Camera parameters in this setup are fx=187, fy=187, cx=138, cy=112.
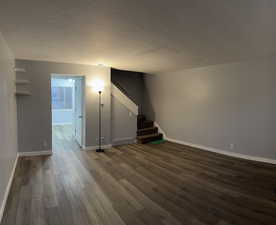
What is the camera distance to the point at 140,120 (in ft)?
24.0

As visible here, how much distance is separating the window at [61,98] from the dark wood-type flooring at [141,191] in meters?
6.20

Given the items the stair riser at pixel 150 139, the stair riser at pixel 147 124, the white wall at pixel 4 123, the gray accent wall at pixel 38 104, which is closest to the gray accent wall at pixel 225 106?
the stair riser at pixel 150 139

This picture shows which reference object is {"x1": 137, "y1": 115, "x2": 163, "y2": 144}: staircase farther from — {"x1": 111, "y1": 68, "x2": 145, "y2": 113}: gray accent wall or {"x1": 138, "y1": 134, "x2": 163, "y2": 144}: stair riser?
{"x1": 111, "y1": 68, "x2": 145, "y2": 113}: gray accent wall

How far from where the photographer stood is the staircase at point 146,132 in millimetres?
6563

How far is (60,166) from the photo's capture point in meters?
4.25

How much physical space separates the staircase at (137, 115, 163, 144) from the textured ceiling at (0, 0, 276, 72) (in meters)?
3.43

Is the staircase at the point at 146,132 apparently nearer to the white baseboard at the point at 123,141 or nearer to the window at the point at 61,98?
the white baseboard at the point at 123,141

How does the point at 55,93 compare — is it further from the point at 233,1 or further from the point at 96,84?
the point at 233,1

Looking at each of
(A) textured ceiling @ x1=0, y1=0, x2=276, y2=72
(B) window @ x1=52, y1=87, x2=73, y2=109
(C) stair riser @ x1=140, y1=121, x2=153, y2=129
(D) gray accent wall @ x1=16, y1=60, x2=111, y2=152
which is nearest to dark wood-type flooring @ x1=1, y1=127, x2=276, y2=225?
(D) gray accent wall @ x1=16, y1=60, x2=111, y2=152

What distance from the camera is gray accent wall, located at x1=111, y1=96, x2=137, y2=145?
6.09 meters

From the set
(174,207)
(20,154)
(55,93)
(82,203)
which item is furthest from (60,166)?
(55,93)

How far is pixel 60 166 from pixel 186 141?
3980 mm

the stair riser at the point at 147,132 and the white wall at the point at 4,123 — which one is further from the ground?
the white wall at the point at 4,123

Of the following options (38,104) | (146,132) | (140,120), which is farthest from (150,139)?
(38,104)
